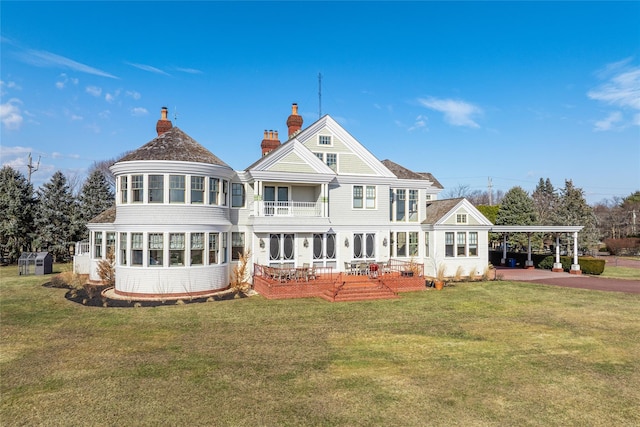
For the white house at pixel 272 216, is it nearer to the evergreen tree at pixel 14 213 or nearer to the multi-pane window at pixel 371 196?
the multi-pane window at pixel 371 196

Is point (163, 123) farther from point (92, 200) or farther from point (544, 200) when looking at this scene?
point (544, 200)

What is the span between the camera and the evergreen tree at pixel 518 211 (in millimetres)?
44375

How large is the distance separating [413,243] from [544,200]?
2030 inches

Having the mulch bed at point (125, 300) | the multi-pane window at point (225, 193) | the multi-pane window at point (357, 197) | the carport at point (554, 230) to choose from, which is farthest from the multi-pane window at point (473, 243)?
the multi-pane window at point (225, 193)

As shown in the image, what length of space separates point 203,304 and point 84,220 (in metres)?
28.9

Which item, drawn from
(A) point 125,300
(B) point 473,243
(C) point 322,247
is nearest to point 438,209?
(B) point 473,243

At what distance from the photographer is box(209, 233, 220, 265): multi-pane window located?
2107cm

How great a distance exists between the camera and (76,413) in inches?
305

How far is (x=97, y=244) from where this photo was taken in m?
24.8

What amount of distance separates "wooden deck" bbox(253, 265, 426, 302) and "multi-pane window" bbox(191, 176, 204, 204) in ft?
17.0

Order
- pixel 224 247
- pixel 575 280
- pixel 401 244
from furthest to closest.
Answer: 1. pixel 401 244
2. pixel 575 280
3. pixel 224 247

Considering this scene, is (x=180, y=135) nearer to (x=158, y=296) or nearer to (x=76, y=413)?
(x=158, y=296)

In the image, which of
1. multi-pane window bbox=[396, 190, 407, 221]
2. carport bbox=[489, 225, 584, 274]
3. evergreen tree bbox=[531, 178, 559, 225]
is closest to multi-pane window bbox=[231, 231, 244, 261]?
multi-pane window bbox=[396, 190, 407, 221]

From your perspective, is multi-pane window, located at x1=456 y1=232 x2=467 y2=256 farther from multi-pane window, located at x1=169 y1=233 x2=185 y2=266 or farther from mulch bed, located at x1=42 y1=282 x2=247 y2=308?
multi-pane window, located at x1=169 y1=233 x2=185 y2=266
